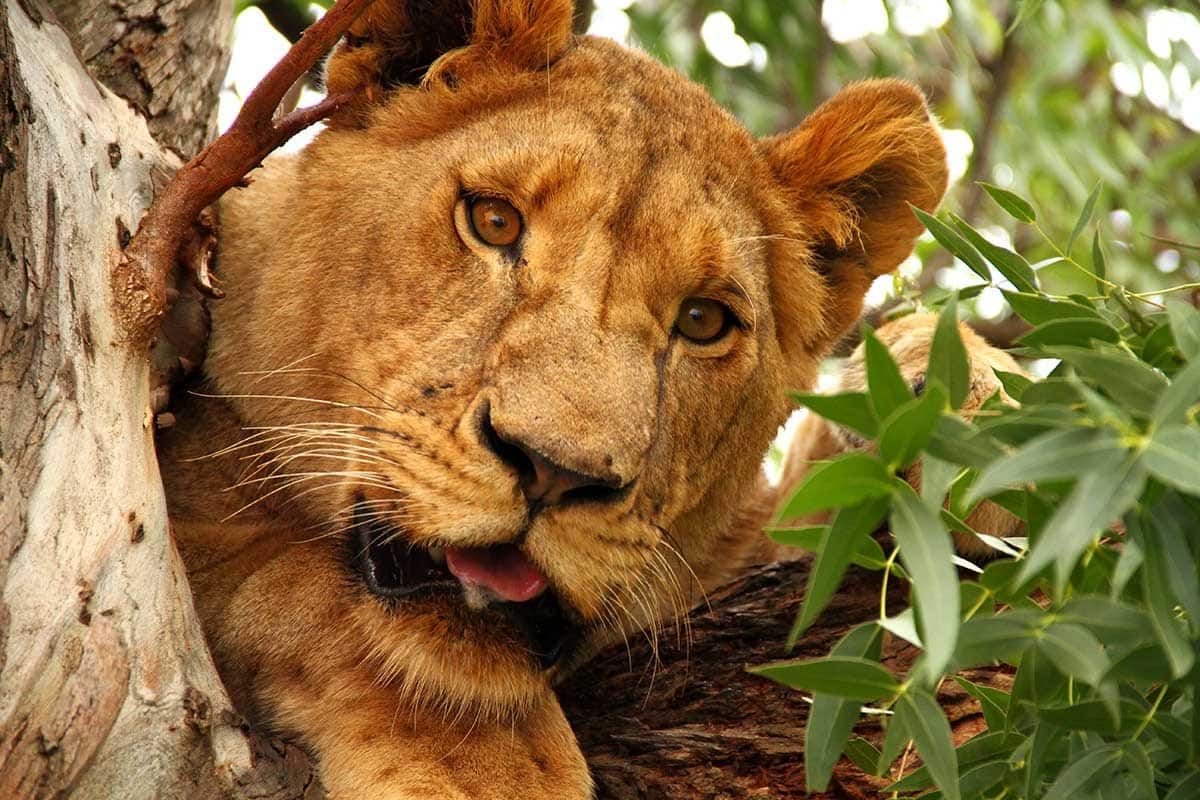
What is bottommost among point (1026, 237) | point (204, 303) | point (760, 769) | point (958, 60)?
point (1026, 237)

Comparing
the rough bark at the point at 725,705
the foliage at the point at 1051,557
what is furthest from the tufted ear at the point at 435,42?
the foliage at the point at 1051,557

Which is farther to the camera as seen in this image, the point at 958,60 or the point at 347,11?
the point at 958,60

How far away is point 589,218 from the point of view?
346cm

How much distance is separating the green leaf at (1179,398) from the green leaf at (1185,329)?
0.60ft

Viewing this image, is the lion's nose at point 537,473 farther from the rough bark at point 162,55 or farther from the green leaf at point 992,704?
the rough bark at point 162,55

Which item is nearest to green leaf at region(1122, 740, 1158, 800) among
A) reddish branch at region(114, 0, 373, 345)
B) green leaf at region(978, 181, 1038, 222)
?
green leaf at region(978, 181, 1038, 222)

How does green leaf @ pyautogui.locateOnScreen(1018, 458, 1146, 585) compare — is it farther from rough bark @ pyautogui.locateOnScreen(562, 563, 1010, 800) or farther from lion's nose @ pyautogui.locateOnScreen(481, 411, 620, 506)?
rough bark @ pyautogui.locateOnScreen(562, 563, 1010, 800)

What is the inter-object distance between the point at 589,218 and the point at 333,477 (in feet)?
2.93

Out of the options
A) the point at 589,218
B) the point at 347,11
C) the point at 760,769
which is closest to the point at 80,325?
the point at 347,11

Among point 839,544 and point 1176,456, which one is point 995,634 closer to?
point 839,544

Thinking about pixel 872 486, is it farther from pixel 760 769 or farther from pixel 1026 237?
pixel 1026 237

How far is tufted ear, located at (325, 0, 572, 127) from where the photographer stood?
12.4 feet

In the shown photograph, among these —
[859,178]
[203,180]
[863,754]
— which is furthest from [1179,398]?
[859,178]

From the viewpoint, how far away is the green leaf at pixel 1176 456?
5.12 ft
